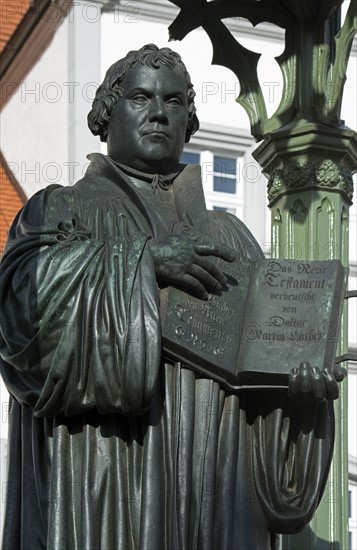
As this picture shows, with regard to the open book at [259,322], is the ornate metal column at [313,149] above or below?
above

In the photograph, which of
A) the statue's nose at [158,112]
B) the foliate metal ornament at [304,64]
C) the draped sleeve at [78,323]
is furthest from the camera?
the foliate metal ornament at [304,64]

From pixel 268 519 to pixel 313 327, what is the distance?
77cm

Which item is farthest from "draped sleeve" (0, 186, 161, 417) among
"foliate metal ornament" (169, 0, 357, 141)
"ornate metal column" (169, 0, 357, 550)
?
"foliate metal ornament" (169, 0, 357, 141)

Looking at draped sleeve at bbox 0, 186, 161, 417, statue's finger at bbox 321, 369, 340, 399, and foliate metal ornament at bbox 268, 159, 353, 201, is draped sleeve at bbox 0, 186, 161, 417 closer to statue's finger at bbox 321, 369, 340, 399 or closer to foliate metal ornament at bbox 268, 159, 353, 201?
statue's finger at bbox 321, 369, 340, 399

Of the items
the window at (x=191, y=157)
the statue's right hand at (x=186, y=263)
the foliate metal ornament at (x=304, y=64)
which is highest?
the window at (x=191, y=157)

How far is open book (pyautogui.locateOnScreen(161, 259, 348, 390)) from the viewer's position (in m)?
10.1

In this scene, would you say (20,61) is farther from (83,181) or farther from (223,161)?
(83,181)

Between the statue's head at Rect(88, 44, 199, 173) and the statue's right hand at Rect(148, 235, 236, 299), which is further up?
the statue's head at Rect(88, 44, 199, 173)

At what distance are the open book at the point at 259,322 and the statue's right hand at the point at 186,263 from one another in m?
0.06

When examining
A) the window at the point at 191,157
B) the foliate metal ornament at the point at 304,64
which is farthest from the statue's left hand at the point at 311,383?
the window at the point at 191,157

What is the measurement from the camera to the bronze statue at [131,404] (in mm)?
9898

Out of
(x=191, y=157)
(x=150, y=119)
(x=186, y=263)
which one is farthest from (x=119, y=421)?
(x=191, y=157)

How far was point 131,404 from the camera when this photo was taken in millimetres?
9828

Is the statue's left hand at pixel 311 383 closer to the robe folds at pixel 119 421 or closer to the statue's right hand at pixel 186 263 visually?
the robe folds at pixel 119 421
